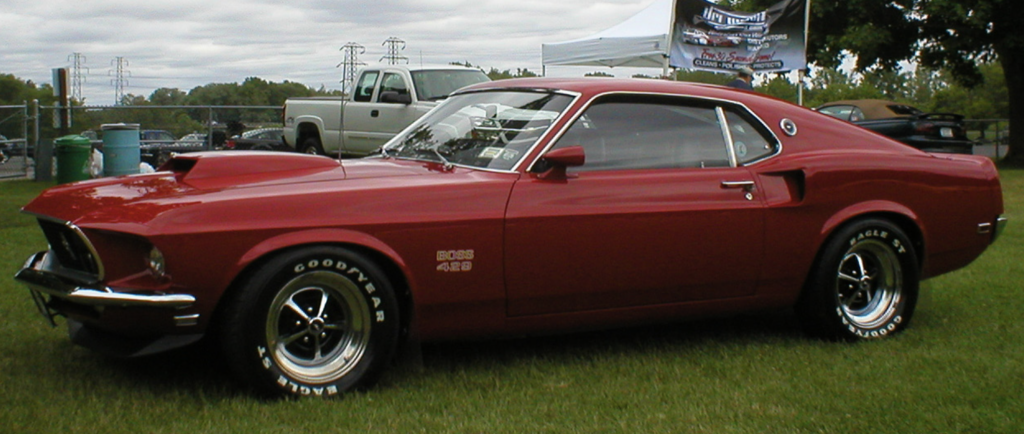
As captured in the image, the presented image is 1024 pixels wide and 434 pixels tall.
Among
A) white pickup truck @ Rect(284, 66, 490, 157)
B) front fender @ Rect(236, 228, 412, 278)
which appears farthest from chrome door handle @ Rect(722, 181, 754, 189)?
white pickup truck @ Rect(284, 66, 490, 157)

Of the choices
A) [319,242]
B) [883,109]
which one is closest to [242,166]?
[319,242]

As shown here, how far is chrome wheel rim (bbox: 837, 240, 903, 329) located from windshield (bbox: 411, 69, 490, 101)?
9.93m

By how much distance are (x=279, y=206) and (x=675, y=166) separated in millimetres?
1864

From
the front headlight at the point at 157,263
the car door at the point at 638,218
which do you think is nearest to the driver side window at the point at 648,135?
the car door at the point at 638,218

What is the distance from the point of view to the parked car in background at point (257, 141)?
1962 cm

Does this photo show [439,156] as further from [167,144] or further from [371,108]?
[167,144]

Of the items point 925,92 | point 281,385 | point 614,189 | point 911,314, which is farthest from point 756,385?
point 925,92

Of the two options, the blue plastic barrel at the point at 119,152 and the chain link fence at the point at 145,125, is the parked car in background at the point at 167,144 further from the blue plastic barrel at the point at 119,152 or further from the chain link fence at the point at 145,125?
the blue plastic barrel at the point at 119,152

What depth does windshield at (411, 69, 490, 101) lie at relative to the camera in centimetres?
1483

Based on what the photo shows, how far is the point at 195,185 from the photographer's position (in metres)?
4.18

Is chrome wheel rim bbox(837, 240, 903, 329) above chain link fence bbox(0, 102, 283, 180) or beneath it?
beneath

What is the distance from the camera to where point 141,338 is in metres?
3.91

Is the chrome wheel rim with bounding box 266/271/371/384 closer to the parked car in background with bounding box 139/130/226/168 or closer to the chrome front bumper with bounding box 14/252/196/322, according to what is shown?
the chrome front bumper with bounding box 14/252/196/322

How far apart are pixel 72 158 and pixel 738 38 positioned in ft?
34.0
